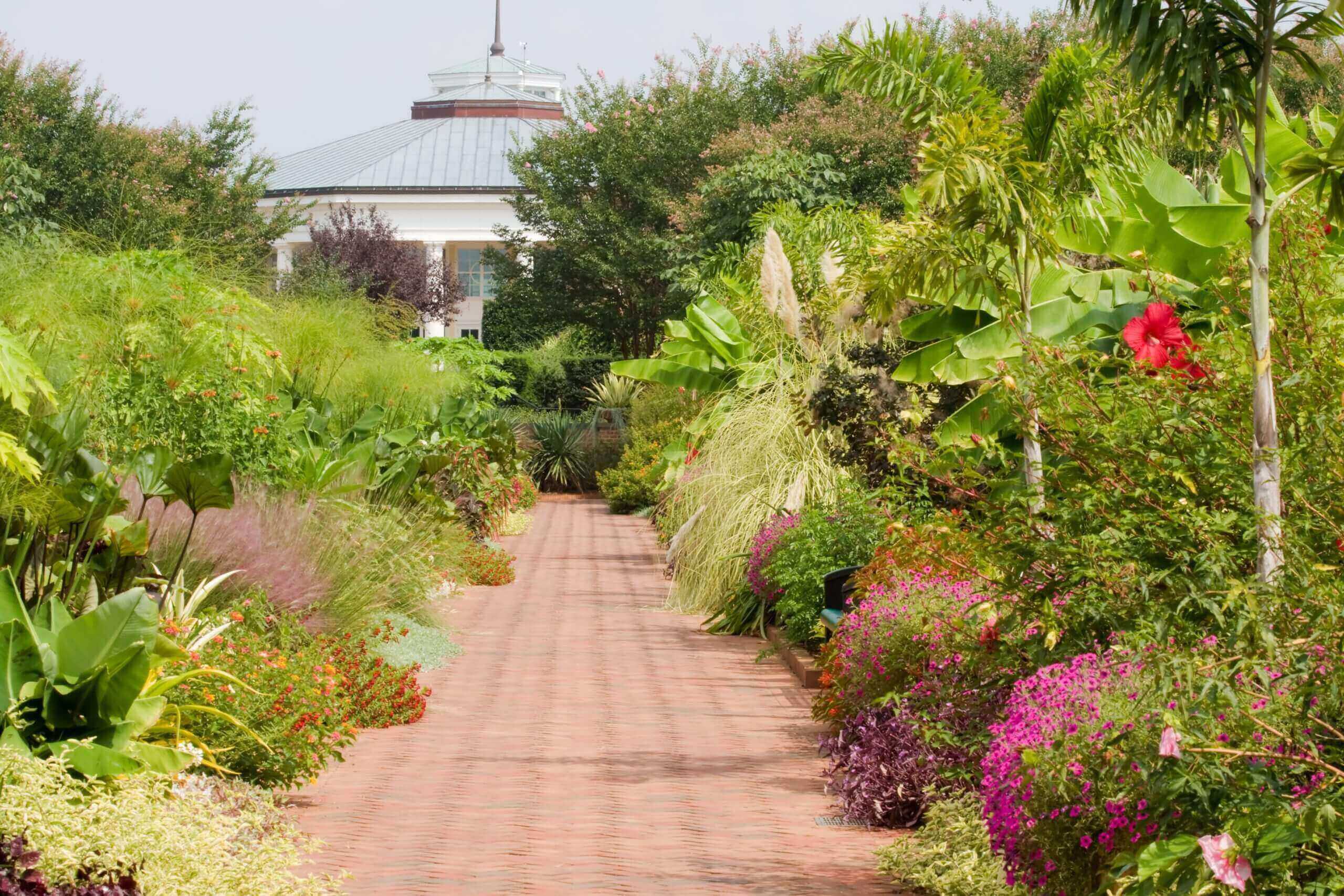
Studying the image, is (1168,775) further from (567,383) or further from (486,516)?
(567,383)

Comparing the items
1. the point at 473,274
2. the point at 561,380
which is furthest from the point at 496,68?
the point at 561,380

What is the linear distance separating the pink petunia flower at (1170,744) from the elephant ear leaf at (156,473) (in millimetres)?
5137

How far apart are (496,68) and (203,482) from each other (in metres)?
76.3

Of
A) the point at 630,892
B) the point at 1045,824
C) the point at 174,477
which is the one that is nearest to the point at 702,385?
the point at 174,477

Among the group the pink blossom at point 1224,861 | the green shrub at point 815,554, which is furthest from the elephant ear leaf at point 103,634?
the green shrub at point 815,554

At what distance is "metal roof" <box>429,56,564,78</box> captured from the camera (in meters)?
80.1

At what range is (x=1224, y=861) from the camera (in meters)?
3.30

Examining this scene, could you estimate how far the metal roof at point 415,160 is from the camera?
184ft

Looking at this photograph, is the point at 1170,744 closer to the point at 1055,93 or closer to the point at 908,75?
the point at 1055,93

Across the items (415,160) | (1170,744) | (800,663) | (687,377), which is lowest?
(800,663)

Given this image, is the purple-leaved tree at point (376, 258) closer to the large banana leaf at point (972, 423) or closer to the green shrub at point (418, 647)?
the green shrub at point (418, 647)

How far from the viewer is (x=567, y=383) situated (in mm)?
37375

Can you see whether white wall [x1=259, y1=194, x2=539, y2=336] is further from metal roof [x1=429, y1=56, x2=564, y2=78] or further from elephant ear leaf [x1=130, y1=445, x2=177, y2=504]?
elephant ear leaf [x1=130, y1=445, x2=177, y2=504]

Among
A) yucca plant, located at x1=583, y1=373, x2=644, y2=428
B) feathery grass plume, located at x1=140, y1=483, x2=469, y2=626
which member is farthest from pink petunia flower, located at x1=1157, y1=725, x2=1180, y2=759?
yucca plant, located at x1=583, y1=373, x2=644, y2=428
